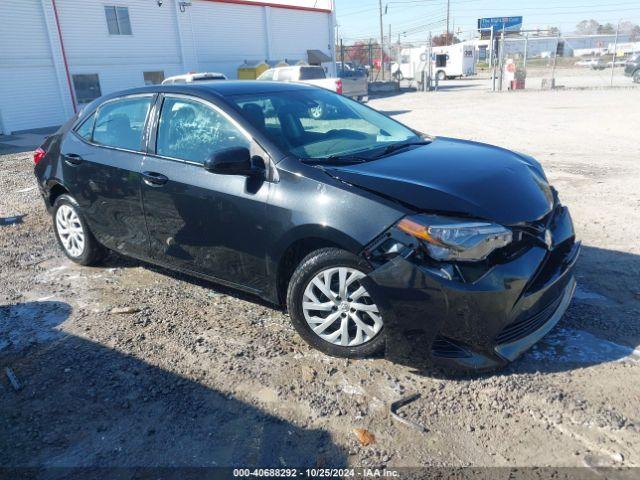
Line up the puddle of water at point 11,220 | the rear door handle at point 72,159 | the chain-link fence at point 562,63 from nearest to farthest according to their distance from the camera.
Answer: the rear door handle at point 72,159, the puddle of water at point 11,220, the chain-link fence at point 562,63

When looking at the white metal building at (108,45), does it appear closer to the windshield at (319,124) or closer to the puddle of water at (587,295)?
the windshield at (319,124)

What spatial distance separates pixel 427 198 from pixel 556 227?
3.28 feet

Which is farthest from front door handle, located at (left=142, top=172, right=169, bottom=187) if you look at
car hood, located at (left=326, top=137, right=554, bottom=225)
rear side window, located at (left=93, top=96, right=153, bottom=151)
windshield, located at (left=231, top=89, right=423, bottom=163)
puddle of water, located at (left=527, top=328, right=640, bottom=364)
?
puddle of water, located at (left=527, top=328, right=640, bottom=364)

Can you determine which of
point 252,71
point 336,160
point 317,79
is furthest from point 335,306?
point 252,71

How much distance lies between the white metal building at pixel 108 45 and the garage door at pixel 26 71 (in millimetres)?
35

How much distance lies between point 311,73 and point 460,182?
1892cm

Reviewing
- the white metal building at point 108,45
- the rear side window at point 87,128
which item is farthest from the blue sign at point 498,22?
the rear side window at point 87,128

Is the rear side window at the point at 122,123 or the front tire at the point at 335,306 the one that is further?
the rear side window at the point at 122,123

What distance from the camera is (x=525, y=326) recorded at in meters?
3.09

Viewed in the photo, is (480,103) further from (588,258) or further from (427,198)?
(427,198)

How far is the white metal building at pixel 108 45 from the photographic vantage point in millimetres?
19359

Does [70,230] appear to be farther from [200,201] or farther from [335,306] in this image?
[335,306]

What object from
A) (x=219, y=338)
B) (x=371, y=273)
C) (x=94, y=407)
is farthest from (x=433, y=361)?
(x=94, y=407)

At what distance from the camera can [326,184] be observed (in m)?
3.23
